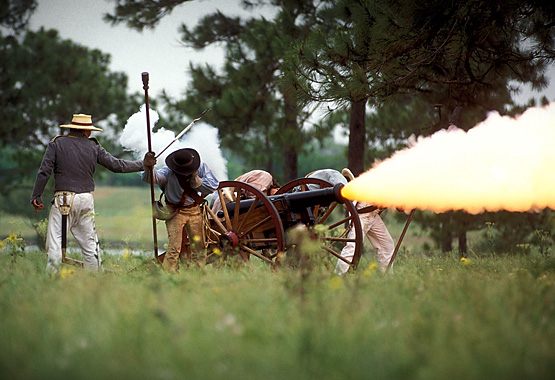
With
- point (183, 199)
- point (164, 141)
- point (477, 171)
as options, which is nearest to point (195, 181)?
point (183, 199)

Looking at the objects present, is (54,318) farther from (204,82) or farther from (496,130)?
(204,82)

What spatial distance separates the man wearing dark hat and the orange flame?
4.83 feet

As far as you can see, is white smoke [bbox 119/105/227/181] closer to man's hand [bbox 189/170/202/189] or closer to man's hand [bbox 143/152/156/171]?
man's hand [bbox 189/170/202/189]

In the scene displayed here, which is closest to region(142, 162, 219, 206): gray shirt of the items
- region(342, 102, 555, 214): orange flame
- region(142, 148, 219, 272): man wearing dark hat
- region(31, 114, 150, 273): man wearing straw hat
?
region(142, 148, 219, 272): man wearing dark hat

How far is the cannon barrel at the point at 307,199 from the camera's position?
234 inches

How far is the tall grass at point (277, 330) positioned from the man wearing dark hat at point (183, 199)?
1.75m

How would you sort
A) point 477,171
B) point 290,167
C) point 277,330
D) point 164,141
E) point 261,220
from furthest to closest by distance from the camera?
point 290,167 → point 164,141 → point 261,220 → point 477,171 → point 277,330

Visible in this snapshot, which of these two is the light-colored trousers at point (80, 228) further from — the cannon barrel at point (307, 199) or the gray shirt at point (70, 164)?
the cannon barrel at point (307, 199)

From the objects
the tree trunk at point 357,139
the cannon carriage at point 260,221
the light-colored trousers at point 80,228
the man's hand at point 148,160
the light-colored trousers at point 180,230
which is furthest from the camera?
the tree trunk at point 357,139

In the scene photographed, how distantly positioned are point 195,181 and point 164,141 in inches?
40.1

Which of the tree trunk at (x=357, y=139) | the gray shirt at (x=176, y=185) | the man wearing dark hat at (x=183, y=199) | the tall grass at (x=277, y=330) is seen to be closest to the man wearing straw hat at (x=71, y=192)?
the man wearing dark hat at (x=183, y=199)

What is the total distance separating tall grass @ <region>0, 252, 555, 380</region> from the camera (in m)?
2.61

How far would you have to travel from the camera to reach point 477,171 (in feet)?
18.3

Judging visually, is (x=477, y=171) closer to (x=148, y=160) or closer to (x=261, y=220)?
(x=261, y=220)
